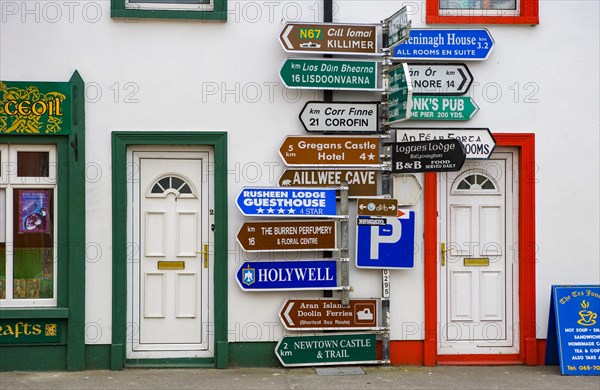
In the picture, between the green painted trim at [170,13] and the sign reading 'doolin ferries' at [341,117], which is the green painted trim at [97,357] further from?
the green painted trim at [170,13]

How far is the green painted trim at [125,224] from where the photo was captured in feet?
29.6

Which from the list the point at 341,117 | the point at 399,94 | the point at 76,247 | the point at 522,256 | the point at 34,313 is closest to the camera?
the point at 399,94

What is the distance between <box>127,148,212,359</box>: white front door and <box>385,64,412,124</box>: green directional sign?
2.04 meters

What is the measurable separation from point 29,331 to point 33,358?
0.96 feet

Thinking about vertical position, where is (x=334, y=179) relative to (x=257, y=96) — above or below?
below

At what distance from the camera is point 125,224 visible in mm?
9070

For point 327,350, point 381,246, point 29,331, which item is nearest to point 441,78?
point 381,246

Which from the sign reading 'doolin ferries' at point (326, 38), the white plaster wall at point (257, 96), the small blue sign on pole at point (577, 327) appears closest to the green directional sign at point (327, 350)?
the white plaster wall at point (257, 96)

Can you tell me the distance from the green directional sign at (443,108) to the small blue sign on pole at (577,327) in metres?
2.09

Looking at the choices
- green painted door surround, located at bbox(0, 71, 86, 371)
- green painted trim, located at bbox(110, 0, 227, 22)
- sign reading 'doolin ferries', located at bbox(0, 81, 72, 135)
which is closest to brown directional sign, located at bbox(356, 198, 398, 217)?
green painted trim, located at bbox(110, 0, 227, 22)

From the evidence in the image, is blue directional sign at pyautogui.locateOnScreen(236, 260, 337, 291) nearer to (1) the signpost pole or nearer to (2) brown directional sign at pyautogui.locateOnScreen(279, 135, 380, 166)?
(1) the signpost pole

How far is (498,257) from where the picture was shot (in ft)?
31.2

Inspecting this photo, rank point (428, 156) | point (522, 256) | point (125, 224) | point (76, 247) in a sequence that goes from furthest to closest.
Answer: point (522, 256), point (125, 224), point (76, 247), point (428, 156)

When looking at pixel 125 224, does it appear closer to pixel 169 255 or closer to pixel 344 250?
pixel 169 255
